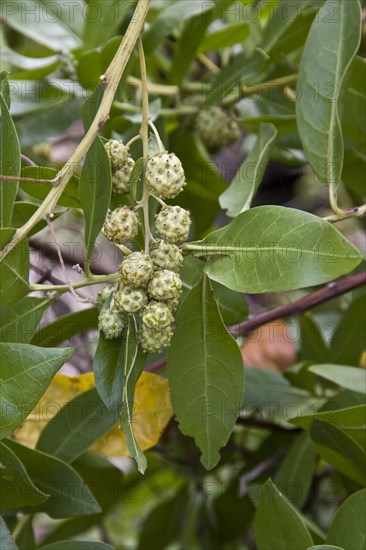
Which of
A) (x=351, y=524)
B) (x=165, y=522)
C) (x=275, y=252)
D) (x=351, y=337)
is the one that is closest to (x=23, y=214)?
(x=275, y=252)

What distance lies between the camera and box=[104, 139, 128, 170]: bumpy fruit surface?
1058mm

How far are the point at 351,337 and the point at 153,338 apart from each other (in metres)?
0.67

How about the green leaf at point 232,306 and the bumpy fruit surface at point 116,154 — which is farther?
the green leaf at point 232,306

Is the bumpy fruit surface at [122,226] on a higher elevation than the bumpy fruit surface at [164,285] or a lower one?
higher

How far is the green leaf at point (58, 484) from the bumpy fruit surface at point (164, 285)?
1.04 feet

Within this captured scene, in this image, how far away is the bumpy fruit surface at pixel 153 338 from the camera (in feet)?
3.40

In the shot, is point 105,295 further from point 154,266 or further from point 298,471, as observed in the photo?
point 298,471

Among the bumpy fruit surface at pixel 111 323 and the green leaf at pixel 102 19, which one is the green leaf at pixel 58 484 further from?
the green leaf at pixel 102 19

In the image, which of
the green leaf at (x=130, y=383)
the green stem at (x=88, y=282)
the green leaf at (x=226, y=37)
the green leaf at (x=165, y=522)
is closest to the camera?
the green leaf at (x=130, y=383)

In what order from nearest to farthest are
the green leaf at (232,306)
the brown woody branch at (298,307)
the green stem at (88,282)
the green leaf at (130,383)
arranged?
the green leaf at (130,383)
the green stem at (88,282)
the green leaf at (232,306)
the brown woody branch at (298,307)

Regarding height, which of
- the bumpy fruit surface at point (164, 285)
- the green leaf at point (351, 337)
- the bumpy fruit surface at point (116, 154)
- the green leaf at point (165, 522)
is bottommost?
the green leaf at point (165, 522)

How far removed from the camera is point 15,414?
102cm

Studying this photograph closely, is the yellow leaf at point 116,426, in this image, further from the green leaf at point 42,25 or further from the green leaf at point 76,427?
the green leaf at point 42,25

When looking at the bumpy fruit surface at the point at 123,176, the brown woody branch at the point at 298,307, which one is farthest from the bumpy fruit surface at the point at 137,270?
the brown woody branch at the point at 298,307
